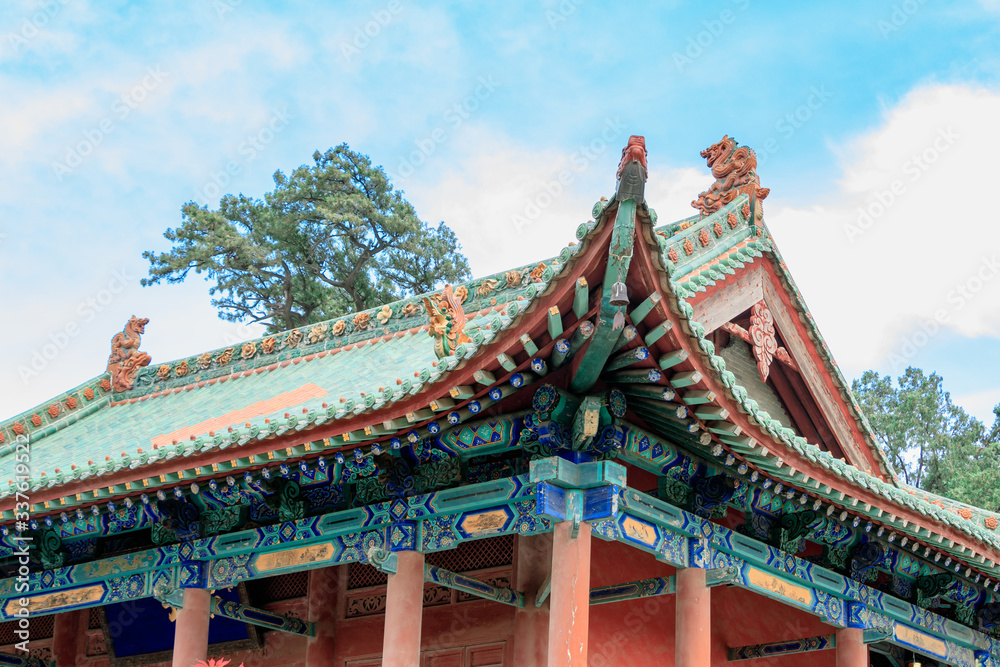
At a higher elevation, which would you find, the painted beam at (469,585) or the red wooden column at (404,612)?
the painted beam at (469,585)

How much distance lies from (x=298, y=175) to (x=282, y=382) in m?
18.1

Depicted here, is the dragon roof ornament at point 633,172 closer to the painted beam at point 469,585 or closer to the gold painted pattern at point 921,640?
the painted beam at point 469,585

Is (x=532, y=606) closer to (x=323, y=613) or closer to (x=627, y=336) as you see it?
(x=323, y=613)

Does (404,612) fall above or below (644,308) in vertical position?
below

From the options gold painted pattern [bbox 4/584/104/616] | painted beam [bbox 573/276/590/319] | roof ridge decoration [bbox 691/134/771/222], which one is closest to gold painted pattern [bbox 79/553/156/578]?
gold painted pattern [bbox 4/584/104/616]

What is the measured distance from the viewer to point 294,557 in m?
10.1

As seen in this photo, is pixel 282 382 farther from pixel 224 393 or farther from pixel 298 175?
pixel 298 175

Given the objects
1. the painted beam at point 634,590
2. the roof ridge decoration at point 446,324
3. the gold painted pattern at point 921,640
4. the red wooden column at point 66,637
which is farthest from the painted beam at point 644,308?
the red wooden column at point 66,637

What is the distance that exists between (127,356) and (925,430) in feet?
75.8

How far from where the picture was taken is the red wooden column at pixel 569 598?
8.08 meters

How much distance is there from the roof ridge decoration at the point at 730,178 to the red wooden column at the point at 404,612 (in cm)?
580

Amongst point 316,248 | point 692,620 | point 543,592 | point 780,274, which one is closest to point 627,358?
point 692,620

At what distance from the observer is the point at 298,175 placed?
105ft

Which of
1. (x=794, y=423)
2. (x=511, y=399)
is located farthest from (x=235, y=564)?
(x=794, y=423)
